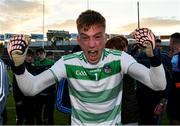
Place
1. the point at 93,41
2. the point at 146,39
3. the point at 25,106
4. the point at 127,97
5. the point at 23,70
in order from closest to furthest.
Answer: the point at 146,39 → the point at 23,70 → the point at 93,41 → the point at 127,97 → the point at 25,106

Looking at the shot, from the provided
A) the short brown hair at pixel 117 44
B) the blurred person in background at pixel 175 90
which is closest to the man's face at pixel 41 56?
the blurred person in background at pixel 175 90

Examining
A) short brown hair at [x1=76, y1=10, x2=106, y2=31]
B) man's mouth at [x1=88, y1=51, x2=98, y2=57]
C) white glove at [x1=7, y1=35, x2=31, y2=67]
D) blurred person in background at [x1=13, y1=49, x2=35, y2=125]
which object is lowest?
blurred person in background at [x1=13, y1=49, x2=35, y2=125]

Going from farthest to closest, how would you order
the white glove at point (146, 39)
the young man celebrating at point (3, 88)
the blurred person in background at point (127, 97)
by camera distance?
the blurred person in background at point (127, 97), the young man celebrating at point (3, 88), the white glove at point (146, 39)

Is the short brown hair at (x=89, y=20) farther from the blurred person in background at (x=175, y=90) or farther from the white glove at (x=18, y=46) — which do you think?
the blurred person in background at (x=175, y=90)

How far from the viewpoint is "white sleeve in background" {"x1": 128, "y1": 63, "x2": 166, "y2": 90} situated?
149 inches

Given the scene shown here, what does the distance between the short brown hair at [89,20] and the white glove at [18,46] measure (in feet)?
1.87

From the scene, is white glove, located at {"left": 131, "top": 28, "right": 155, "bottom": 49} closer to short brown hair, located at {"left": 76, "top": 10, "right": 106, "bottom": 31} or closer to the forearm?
short brown hair, located at {"left": 76, "top": 10, "right": 106, "bottom": 31}

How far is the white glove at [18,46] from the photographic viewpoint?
3.72 meters

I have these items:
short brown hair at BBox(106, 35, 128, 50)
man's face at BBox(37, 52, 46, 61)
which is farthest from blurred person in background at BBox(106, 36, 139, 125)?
man's face at BBox(37, 52, 46, 61)

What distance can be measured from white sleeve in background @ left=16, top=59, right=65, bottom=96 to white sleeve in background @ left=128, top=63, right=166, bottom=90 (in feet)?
2.21

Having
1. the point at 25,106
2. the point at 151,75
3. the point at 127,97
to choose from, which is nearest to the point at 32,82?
the point at 151,75

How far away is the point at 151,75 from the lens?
151 inches

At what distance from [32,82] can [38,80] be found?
84mm

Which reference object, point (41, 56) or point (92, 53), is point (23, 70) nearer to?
point (92, 53)
